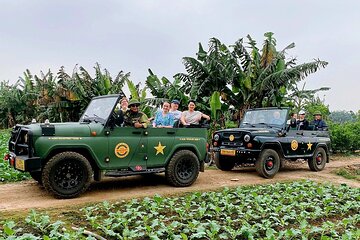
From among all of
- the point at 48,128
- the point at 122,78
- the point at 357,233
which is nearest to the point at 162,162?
the point at 48,128

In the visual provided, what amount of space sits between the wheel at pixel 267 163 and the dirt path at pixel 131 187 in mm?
211

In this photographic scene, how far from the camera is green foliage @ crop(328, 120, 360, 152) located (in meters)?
16.5

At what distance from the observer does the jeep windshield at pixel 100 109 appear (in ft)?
24.0

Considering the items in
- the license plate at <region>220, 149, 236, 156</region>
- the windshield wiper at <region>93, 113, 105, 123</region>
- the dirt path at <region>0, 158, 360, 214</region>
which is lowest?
the dirt path at <region>0, 158, 360, 214</region>

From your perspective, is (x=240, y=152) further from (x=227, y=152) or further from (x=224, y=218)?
(x=224, y=218)

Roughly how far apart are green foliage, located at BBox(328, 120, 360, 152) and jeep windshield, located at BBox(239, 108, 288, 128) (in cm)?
725

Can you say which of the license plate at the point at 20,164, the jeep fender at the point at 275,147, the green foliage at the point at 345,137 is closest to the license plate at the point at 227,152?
the jeep fender at the point at 275,147

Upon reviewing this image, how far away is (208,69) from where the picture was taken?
13836 mm

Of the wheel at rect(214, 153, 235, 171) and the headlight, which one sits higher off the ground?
the headlight

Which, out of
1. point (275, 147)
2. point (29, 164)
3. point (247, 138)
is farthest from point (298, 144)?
point (29, 164)

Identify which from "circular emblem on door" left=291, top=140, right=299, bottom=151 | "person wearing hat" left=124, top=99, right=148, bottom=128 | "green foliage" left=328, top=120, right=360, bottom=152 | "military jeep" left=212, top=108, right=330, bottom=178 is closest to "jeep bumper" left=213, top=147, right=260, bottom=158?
"military jeep" left=212, top=108, right=330, bottom=178

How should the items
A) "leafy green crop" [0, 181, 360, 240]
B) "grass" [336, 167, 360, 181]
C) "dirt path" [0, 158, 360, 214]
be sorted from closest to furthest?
"leafy green crop" [0, 181, 360, 240]
"dirt path" [0, 158, 360, 214]
"grass" [336, 167, 360, 181]

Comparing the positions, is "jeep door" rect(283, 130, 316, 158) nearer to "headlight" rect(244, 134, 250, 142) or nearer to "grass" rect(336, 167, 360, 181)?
"grass" rect(336, 167, 360, 181)

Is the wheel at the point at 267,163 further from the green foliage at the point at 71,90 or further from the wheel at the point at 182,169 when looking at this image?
the green foliage at the point at 71,90
